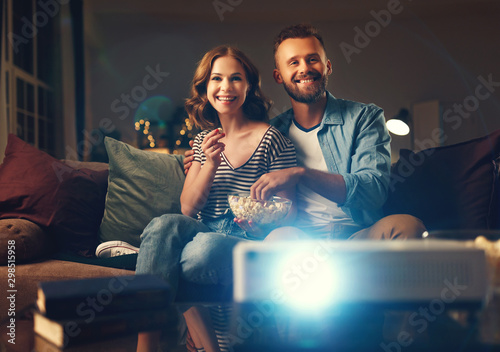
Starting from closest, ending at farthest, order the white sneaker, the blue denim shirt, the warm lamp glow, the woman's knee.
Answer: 1. the woman's knee
2. the blue denim shirt
3. the white sneaker
4. the warm lamp glow

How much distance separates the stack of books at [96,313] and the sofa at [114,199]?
31.5 inches

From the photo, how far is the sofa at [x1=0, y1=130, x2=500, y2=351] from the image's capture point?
1.61 m

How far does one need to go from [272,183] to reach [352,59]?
11.1ft

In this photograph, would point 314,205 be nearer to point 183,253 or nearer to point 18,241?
point 183,253

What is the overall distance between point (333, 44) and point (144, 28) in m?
2.47

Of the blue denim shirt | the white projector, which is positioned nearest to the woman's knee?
the blue denim shirt

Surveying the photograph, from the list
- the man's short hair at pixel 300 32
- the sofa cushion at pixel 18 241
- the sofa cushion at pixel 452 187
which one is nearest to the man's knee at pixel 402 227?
the sofa cushion at pixel 452 187

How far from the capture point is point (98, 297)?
2.42 feet

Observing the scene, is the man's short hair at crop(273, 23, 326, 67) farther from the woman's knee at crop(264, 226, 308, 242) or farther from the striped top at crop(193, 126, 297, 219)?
the woman's knee at crop(264, 226, 308, 242)

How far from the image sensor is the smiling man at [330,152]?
151 centimetres

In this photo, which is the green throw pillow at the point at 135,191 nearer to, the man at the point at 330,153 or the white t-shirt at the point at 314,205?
the man at the point at 330,153

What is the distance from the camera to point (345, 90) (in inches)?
160

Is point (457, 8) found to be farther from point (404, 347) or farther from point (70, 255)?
point (404, 347)

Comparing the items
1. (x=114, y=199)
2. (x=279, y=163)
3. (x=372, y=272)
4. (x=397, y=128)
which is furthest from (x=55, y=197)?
(x=397, y=128)
